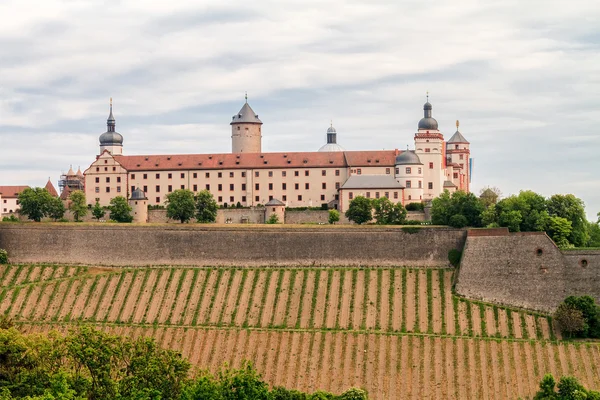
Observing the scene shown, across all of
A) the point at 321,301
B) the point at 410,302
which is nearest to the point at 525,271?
the point at 410,302

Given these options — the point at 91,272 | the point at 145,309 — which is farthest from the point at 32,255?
the point at 145,309

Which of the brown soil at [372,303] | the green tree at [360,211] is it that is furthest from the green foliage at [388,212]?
the brown soil at [372,303]

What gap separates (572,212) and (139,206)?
44.2m

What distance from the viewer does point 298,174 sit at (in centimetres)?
13138

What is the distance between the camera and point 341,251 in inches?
4247

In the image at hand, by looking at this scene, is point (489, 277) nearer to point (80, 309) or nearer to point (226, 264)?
point (226, 264)

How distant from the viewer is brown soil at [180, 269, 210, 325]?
328 feet

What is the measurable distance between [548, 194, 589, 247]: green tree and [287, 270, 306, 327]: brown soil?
22.3 meters

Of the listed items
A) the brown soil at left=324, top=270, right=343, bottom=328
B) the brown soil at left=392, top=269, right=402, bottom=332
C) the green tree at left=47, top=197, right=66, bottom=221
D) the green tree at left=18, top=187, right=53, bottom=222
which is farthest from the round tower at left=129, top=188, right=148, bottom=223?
the brown soil at left=392, top=269, right=402, bottom=332

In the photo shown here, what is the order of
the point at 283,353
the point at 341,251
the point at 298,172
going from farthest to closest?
1. the point at 298,172
2. the point at 341,251
3. the point at 283,353

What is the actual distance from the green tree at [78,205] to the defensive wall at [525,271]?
42928 millimetres

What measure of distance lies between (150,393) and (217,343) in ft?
79.1

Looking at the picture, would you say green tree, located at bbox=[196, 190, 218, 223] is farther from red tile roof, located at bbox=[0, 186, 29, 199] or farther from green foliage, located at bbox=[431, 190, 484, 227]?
red tile roof, located at bbox=[0, 186, 29, 199]

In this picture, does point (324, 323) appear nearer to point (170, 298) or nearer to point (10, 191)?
point (170, 298)
